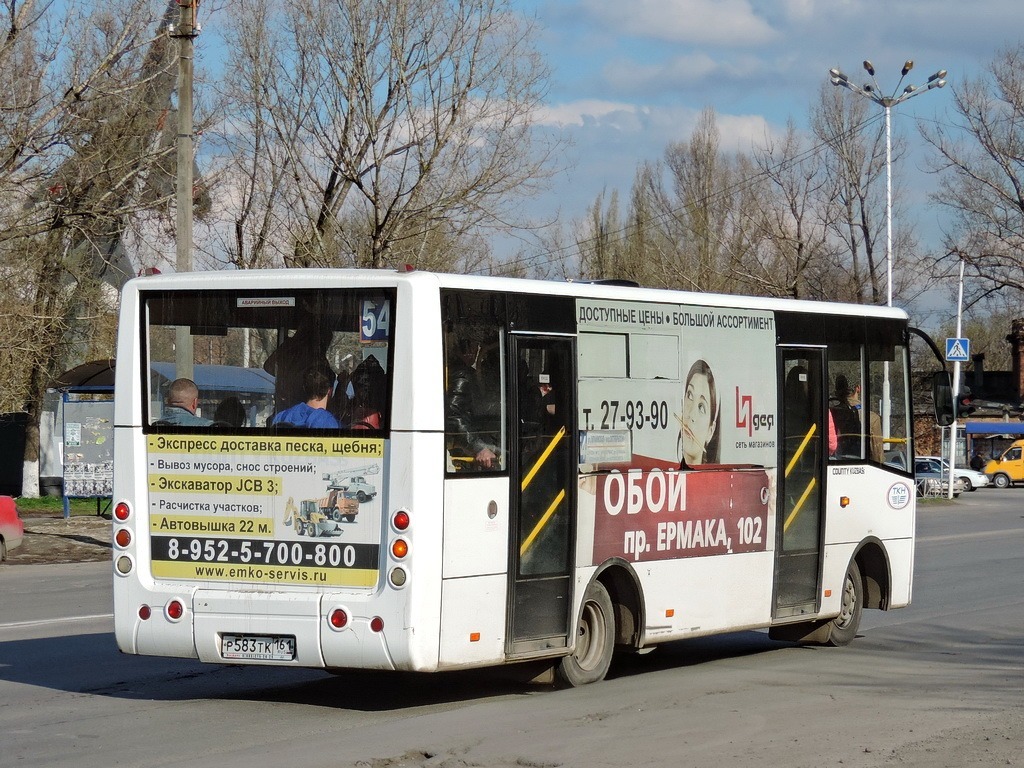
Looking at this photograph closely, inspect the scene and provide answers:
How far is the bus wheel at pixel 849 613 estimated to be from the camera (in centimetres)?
1239

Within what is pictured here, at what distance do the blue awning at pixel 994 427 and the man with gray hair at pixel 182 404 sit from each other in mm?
62497

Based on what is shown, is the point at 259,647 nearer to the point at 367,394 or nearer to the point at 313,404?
the point at 313,404

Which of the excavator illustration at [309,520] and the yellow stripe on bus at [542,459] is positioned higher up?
the yellow stripe on bus at [542,459]

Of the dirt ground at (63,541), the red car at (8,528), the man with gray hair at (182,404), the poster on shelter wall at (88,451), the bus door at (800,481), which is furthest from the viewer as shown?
the poster on shelter wall at (88,451)

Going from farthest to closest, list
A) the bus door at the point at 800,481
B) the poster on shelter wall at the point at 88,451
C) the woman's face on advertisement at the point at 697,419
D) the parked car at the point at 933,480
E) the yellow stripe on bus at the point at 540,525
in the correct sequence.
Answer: the parked car at the point at 933,480, the poster on shelter wall at the point at 88,451, the bus door at the point at 800,481, the woman's face on advertisement at the point at 697,419, the yellow stripe on bus at the point at 540,525

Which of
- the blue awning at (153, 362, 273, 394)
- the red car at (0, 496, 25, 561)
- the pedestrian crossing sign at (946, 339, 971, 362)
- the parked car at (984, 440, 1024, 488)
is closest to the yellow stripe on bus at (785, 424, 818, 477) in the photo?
the blue awning at (153, 362, 273, 394)

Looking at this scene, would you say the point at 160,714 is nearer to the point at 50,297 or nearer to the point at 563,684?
the point at 563,684

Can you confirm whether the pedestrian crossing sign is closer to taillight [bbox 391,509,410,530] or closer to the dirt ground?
the dirt ground

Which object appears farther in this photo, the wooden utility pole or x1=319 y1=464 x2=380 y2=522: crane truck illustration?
the wooden utility pole

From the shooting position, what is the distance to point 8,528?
2052 cm

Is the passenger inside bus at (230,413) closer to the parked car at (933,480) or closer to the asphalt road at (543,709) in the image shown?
the asphalt road at (543,709)

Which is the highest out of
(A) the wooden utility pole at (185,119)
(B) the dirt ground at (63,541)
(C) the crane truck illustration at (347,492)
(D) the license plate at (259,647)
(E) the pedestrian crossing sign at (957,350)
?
(A) the wooden utility pole at (185,119)

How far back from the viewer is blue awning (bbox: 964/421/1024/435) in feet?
218

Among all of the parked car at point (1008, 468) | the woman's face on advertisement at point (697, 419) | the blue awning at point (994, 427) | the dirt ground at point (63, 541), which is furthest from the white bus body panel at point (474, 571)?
the blue awning at point (994, 427)
